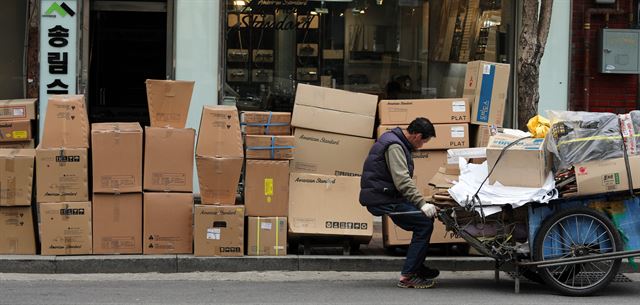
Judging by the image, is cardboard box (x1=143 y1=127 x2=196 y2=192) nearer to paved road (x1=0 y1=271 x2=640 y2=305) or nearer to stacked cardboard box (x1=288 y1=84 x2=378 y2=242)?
paved road (x1=0 y1=271 x2=640 y2=305)

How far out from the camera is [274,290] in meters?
7.32

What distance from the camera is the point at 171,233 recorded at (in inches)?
324

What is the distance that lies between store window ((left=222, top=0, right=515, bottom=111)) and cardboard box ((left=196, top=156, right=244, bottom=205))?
356 cm

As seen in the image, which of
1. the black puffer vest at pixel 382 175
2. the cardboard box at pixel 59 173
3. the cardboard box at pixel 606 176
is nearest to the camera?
the cardboard box at pixel 606 176

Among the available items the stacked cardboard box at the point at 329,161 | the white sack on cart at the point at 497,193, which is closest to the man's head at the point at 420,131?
the white sack on cart at the point at 497,193

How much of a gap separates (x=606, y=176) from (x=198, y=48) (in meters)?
6.32

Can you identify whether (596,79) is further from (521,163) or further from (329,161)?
(521,163)

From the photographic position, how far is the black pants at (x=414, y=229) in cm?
720

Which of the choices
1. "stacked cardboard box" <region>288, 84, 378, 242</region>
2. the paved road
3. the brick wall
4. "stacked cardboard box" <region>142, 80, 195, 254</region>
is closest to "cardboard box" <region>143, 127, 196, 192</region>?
"stacked cardboard box" <region>142, 80, 195, 254</region>

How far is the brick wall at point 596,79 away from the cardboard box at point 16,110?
7.54 m

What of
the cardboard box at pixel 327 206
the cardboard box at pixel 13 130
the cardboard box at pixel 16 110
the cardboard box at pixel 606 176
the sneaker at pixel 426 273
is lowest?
the sneaker at pixel 426 273

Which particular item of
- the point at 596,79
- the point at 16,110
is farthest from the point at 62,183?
the point at 596,79

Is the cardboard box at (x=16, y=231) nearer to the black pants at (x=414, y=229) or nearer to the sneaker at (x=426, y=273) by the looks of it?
the black pants at (x=414, y=229)

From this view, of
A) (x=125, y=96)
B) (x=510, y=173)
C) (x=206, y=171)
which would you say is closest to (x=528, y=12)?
(x=510, y=173)
